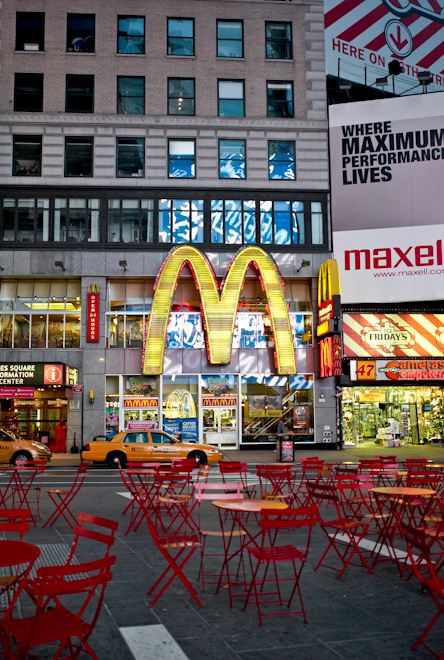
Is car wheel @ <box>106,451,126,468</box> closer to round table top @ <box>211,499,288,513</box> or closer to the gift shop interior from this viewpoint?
the gift shop interior

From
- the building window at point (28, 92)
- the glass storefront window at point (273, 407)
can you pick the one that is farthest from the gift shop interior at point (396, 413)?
the building window at point (28, 92)

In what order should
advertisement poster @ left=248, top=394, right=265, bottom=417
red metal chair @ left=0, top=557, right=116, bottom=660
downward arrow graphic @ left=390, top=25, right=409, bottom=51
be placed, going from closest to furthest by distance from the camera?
red metal chair @ left=0, top=557, right=116, bottom=660
advertisement poster @ left=248, top=394, right=265, bottom=417
downward arrow graphic @ left=390, top=25, right=409, bottom=51

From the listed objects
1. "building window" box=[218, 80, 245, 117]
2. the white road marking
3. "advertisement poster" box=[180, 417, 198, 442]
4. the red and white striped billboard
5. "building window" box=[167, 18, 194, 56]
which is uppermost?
"building window" box=[167, 18, 194, 56]

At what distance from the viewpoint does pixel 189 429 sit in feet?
102

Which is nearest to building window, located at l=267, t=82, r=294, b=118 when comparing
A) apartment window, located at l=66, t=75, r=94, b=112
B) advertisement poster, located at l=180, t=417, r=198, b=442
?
apartment window, located at l=66, t=75, r=94, b=112

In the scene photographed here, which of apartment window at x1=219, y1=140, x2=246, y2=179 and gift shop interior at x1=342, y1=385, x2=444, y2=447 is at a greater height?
apartment window at x1=219, y1=140, x2=246, y2=179

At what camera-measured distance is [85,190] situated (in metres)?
32.2

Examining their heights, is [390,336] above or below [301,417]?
above

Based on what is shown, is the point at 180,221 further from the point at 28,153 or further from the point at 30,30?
the point at 30,30

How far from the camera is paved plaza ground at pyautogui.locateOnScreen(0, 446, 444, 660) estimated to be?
5484 mm

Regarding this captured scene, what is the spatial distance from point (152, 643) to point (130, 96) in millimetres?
31466

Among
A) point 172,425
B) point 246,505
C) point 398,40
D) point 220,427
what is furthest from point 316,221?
point 246,505

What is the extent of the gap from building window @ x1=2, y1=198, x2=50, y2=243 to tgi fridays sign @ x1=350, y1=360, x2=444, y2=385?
16.9 meters

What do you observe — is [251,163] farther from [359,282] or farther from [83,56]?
[83,56]
